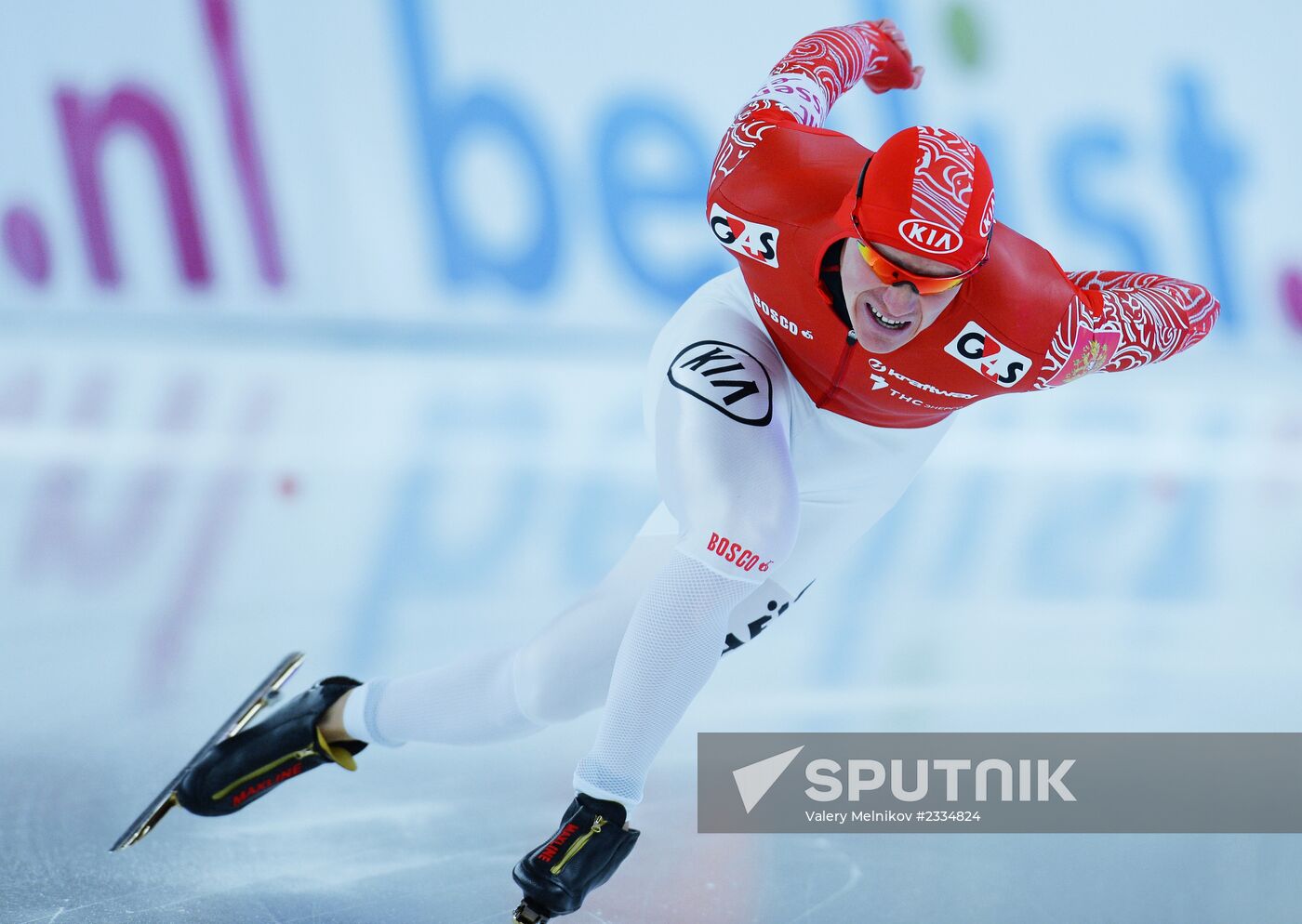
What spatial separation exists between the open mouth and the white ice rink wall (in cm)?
299

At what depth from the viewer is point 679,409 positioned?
2348 mm

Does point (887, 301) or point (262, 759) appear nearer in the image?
point (887, 301)

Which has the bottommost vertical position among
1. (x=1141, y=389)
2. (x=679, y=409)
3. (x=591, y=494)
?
(x=1141, y=389)

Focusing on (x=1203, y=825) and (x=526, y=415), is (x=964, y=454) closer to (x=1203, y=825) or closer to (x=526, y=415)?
(x=526, y=415)

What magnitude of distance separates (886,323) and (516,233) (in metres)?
6.02

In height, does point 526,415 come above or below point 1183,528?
above

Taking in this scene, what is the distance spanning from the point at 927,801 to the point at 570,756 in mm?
774

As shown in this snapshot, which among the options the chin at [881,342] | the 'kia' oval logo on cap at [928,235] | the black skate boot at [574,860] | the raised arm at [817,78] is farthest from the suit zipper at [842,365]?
the black skate boot at [574,860]

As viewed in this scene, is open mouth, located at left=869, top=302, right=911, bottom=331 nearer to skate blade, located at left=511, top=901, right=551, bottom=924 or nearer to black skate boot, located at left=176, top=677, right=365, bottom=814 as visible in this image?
skate blade, located at left=511, top=901, right=551, bottom=924

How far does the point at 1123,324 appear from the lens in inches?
92.7

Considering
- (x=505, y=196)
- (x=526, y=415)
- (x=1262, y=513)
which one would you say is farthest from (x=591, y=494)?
(x=505, y=196)

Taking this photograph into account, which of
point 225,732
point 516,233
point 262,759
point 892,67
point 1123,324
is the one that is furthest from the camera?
point 516,233

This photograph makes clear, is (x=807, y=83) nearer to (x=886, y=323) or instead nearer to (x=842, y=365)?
(x=842, y=365)

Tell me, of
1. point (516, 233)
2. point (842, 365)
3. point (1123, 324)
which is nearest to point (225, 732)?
point (842, 365)
